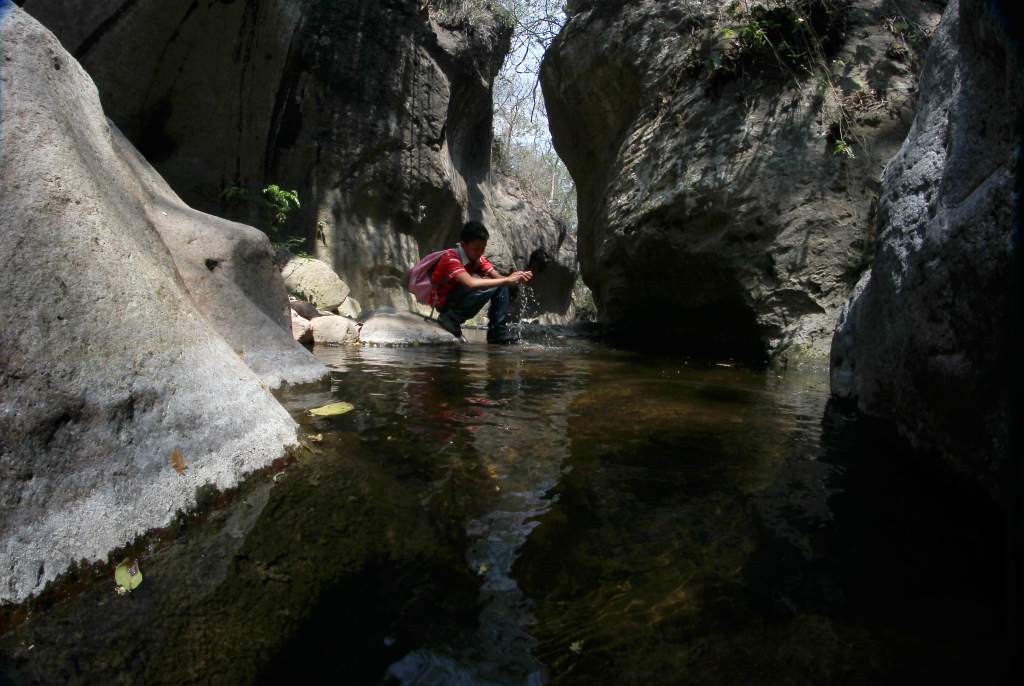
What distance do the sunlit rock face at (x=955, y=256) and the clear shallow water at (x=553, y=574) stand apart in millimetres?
232

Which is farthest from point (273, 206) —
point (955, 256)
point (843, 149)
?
point (955, 256)

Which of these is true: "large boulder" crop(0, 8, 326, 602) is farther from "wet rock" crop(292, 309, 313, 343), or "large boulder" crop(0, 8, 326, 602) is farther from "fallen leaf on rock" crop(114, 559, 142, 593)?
"wet rock" crop(292, 309, 313, 343)

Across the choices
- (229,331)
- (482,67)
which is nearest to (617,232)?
(229,331)

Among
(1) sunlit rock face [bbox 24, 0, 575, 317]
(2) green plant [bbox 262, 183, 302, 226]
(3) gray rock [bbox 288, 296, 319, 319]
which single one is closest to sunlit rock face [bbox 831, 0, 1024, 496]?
(3) gray rock [bbox 288, 296, 319, 319]

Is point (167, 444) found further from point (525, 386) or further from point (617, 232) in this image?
point (617, 232)

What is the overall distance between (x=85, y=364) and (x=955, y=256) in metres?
2.17

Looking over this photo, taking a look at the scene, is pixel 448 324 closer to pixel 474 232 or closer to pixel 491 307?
pixel 491 307

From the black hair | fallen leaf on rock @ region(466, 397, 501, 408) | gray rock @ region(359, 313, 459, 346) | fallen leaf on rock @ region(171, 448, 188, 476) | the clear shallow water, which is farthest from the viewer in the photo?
gray rock @ region(359, 313, 459, 346)

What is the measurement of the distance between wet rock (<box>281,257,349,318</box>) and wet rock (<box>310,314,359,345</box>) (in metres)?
1.02

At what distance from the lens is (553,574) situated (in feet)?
4.18

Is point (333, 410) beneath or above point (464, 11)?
beneath

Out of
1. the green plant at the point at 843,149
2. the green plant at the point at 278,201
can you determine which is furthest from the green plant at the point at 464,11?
the green plant at the point at 843,149

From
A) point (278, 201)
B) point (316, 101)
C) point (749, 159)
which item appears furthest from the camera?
point (316, 101)

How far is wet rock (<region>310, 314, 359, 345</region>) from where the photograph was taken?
21.8 ft
